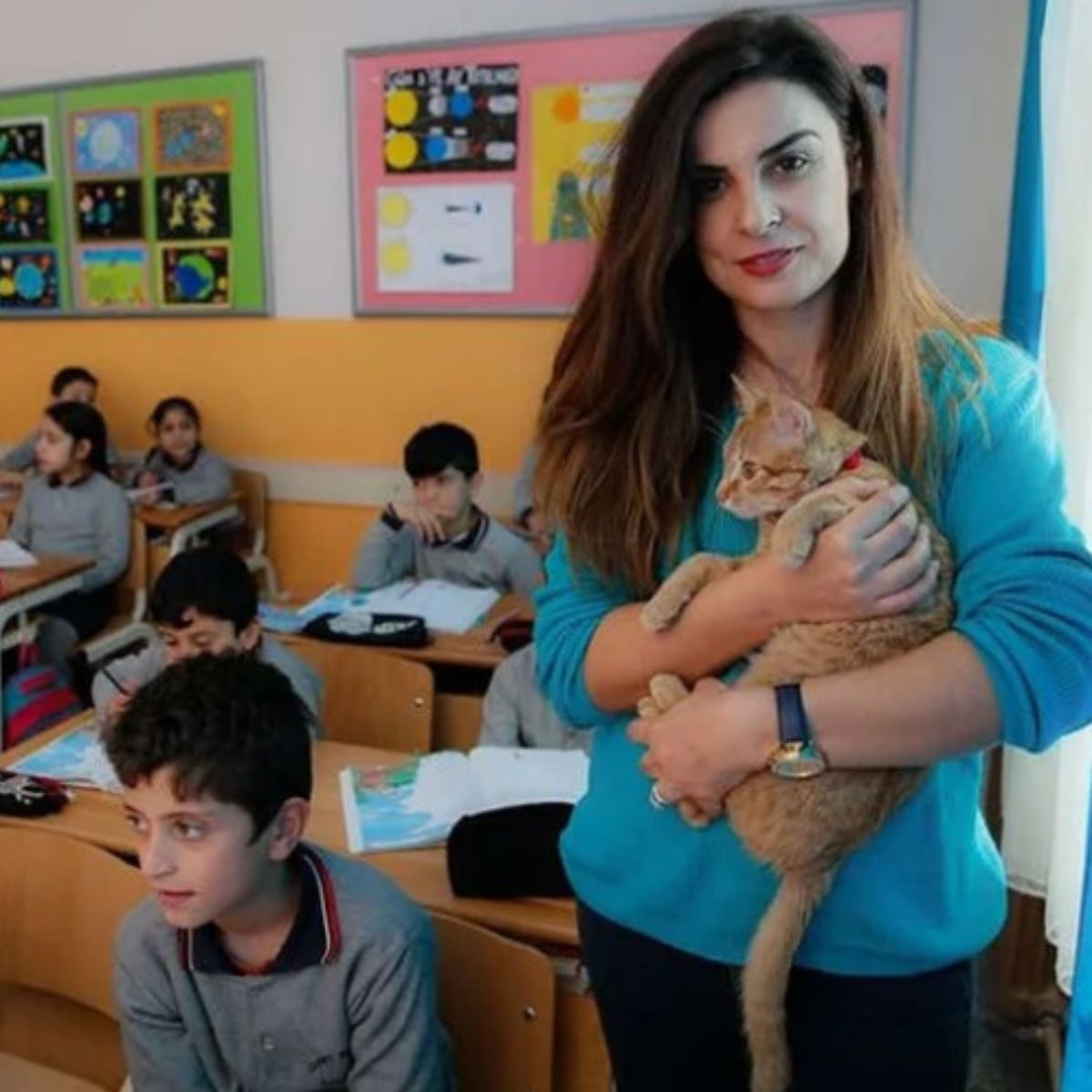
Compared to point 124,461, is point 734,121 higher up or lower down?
higher up

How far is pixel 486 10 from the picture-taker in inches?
159

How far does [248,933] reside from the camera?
4.84 ft

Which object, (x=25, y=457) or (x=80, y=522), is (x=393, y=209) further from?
(x=25, y=457)

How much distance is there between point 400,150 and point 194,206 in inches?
37.4

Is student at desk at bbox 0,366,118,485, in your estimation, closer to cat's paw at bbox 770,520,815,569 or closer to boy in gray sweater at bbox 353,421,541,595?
boy in gray sweater at bbox 353,421,541,595

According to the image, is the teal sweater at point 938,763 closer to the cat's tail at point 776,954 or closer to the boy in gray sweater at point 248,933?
the cat's tail at point 776,954

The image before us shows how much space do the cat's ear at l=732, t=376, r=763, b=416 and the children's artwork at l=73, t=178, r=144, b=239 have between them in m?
4.27

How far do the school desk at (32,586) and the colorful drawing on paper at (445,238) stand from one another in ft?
5.34

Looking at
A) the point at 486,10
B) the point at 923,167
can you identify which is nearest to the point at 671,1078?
the point at 923,167

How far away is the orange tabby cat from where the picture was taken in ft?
2.98

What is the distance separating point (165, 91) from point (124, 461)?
1.55 m

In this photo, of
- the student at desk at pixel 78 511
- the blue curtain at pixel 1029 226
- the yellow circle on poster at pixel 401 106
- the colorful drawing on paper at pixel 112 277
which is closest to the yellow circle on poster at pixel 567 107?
the yellow circle on poster at pixel 401 106

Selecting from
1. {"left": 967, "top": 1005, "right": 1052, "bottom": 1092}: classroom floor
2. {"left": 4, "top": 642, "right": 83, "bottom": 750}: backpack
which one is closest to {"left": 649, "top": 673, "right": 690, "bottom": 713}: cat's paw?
{"left": 967, "top": 1005, "right": 1052, "bottom": 1092}: classroom floor

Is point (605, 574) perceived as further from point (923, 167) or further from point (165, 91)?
point (165, 91)
